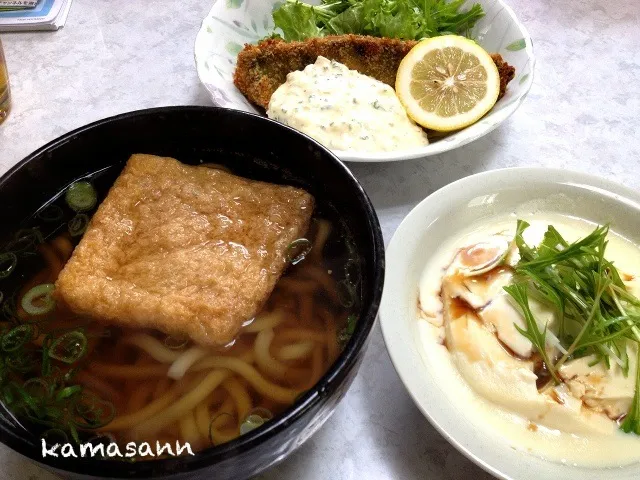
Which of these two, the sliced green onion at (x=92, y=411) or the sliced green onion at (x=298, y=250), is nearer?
the sliced green onion at (x=92, y=411)

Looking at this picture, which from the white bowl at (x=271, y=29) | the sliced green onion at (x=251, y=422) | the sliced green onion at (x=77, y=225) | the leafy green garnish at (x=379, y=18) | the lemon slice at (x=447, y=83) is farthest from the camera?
the leafy green garnish at (x=379, y=18)

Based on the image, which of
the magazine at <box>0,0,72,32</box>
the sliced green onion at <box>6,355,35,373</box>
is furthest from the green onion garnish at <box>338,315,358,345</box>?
the magazine at <box>0,0,72,32</box>

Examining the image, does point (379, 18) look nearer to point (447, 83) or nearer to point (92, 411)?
point (447, 83)

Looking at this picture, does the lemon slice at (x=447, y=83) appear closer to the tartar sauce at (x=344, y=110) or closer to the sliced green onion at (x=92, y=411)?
the tartar sauce at (x=344, y=110)

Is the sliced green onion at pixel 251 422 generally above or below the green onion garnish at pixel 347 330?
below

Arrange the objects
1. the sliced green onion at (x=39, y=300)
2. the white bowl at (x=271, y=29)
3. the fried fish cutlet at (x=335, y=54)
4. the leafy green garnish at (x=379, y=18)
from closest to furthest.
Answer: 1. the sliced green onion at (x=39, y=300)
2. the white bowl at (x=271, y=29)
3. the fried fish cutlet at (x=335, y=54)
4. the leafy green garnish at (x=379, y=18)

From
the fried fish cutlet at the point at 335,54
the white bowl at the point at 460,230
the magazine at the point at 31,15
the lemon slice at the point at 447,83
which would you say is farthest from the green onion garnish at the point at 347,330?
the magazine at the point at 31,15

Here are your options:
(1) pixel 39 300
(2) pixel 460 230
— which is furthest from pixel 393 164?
(1) pixel 39 300
